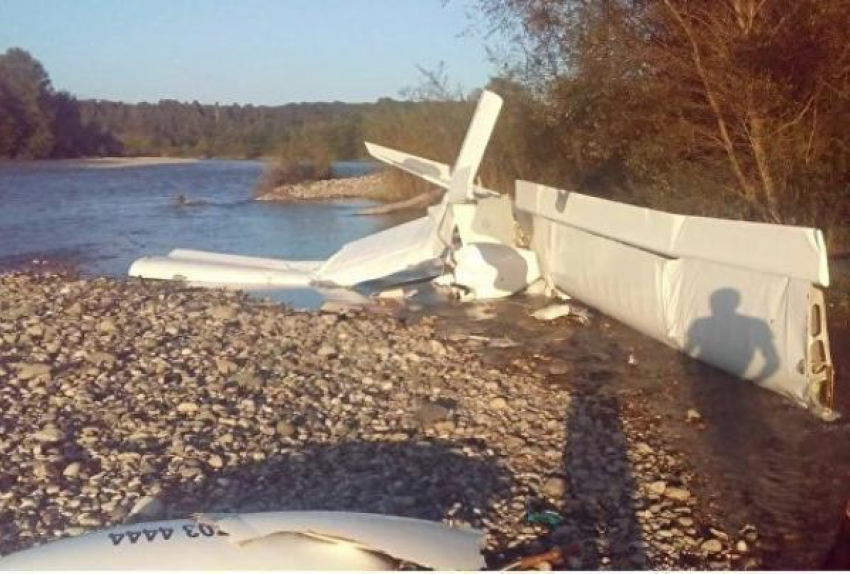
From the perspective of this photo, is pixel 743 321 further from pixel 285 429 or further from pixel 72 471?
pixel 72 471

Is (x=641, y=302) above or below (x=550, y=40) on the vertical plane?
below

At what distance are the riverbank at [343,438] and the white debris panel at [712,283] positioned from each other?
3.08ft

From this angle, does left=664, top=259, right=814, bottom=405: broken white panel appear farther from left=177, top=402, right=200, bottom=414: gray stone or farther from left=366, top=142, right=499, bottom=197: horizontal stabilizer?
left=366, top=142, right=499, bottom=197: horizontal stabilizer

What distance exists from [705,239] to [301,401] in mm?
4252

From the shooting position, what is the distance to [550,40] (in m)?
16.1

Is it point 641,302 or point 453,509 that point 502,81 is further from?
point 453,509

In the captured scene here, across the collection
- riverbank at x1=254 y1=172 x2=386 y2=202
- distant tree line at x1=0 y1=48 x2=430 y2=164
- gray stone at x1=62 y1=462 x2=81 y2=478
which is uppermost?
distant tree line at x1=0 y1=48 x2=430 y2=164

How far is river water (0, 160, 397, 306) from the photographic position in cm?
2388

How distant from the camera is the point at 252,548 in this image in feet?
13.9

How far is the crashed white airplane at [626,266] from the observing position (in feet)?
29.0

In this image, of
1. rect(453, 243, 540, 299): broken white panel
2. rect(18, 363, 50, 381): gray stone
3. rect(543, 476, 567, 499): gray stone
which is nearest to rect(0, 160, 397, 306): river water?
rect(453, 243, 540, 299): broken white panel

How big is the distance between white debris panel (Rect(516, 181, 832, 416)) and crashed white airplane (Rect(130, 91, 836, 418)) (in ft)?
0.05

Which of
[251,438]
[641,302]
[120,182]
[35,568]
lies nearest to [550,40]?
[641,302]

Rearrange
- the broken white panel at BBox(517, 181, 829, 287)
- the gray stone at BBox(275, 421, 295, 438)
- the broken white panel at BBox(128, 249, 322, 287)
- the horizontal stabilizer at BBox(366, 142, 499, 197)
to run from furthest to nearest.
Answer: the broken white panel at BBox(128, 249, 322, 287) < the horizontal stabilizer at BBox(366, 142, 499, 197) < the broken white panel at BBox(517, 181, 829, 287) < the gray stone at BBox(275, 421, 295, 438)
